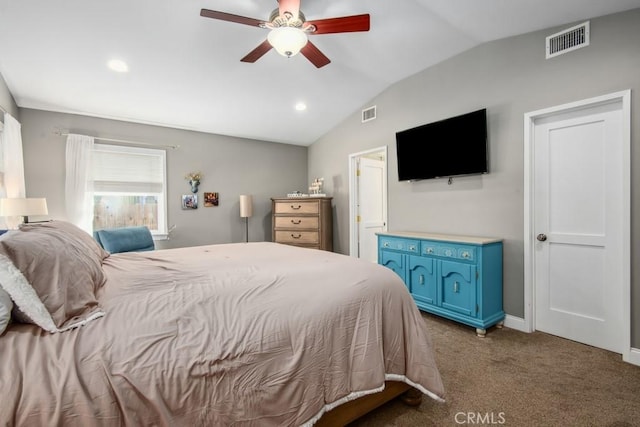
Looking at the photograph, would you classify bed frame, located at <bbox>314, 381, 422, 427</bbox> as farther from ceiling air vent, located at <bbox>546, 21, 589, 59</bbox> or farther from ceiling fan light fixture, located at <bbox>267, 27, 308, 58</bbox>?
ceiling air vent, located at <bbox>546, 21, 589, 59</bbox>

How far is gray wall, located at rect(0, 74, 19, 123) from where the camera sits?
281cm

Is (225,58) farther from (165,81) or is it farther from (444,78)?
(444,78)

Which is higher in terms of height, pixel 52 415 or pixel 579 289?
pixel 52 415

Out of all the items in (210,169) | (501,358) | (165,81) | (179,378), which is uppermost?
(165,81)

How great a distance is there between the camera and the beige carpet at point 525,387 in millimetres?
1611

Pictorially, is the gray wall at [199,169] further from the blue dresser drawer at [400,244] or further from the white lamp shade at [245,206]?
the blue dresser drawer at [400,244]

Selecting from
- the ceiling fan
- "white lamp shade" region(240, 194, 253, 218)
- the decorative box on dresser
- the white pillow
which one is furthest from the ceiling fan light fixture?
"white lamp shade" region(240, 194, 253, 218)

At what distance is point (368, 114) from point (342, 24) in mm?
2337

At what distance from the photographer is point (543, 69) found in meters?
2.59

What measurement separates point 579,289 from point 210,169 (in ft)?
15.6

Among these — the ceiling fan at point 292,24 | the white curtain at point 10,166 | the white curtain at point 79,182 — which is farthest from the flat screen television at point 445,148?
the white curtain at point 10,166

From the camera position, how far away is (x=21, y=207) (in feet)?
8.38

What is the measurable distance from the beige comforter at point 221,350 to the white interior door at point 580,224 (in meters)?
1.85


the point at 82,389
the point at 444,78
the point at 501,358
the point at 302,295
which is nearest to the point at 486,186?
the point at 444,78
